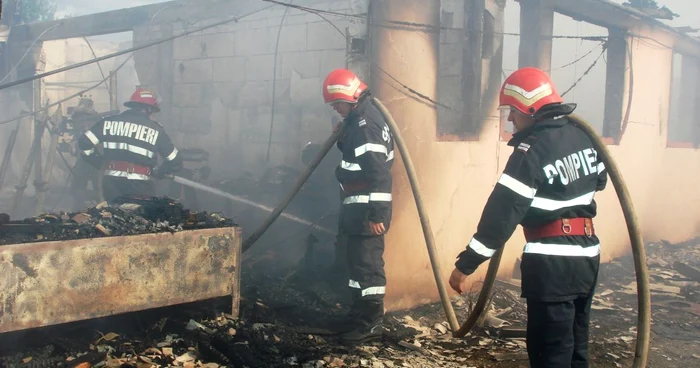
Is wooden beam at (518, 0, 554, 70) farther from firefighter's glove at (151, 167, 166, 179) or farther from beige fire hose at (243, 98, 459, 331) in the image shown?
firefighter's glove at (151, 167, 166, 179)

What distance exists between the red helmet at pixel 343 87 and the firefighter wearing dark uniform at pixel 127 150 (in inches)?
115

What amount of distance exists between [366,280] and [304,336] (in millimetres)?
738

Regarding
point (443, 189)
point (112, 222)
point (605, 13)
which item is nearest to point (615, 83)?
point (605, 13)

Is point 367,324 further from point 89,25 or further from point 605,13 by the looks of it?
point 89,25

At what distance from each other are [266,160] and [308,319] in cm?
433

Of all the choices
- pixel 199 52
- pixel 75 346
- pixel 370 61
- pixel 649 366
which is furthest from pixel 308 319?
pixel 199 52

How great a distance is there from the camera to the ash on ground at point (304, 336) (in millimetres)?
3900

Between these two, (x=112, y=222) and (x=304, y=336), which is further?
(x=304, y=336)

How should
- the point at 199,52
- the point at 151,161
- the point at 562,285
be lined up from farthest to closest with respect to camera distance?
the point at 199,52 < the point at 151,161 < the point at 562,285

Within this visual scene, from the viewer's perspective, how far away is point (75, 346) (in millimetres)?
3881

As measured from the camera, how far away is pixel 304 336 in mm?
4730

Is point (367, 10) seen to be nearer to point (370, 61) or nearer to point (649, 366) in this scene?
point (370, 61)

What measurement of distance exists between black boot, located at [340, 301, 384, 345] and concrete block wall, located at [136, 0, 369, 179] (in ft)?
12.3

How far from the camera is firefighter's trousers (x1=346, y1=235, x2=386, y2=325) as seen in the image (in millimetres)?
4969
